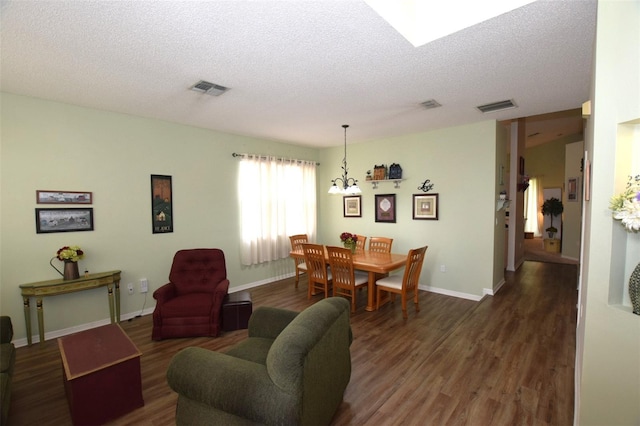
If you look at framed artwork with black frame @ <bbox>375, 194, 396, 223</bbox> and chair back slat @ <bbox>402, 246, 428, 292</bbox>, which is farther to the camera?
framed artwork with black frame @ <bbox>375, 194, 396, 223</bbox>

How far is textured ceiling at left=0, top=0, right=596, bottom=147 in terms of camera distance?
1.76 m

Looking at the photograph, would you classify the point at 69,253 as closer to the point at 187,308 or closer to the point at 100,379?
the point at 187,308

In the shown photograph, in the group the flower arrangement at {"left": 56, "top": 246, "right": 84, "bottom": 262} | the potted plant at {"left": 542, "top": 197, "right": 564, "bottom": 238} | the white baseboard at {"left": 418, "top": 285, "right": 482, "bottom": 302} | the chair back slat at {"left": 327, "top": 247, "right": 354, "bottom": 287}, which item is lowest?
the white baseboard at {"left": 418, "top": 285, "right": 482, "bottom": 302}

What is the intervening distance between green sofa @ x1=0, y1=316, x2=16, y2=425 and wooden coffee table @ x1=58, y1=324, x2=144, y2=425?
28 centimetres

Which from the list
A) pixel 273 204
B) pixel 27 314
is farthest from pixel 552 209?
pixel 27 314

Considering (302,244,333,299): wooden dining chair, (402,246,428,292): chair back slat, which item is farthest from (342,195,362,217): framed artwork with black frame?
(402,246,428,292): chair back slat

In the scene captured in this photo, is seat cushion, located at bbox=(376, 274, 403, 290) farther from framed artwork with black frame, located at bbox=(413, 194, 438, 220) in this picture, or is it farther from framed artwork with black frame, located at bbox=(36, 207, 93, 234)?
framed artwork with black frame, located at bbox=(36, 207, 93, 234)

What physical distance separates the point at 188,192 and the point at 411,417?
3890 mm

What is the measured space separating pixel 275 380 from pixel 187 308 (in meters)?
2.11

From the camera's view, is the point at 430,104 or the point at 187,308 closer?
the point at 187,308

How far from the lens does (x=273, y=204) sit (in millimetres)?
5336

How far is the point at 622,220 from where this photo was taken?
139cm

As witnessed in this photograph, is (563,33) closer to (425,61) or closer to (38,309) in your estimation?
(425,61)

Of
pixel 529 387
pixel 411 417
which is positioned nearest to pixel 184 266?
pixel 411 417
